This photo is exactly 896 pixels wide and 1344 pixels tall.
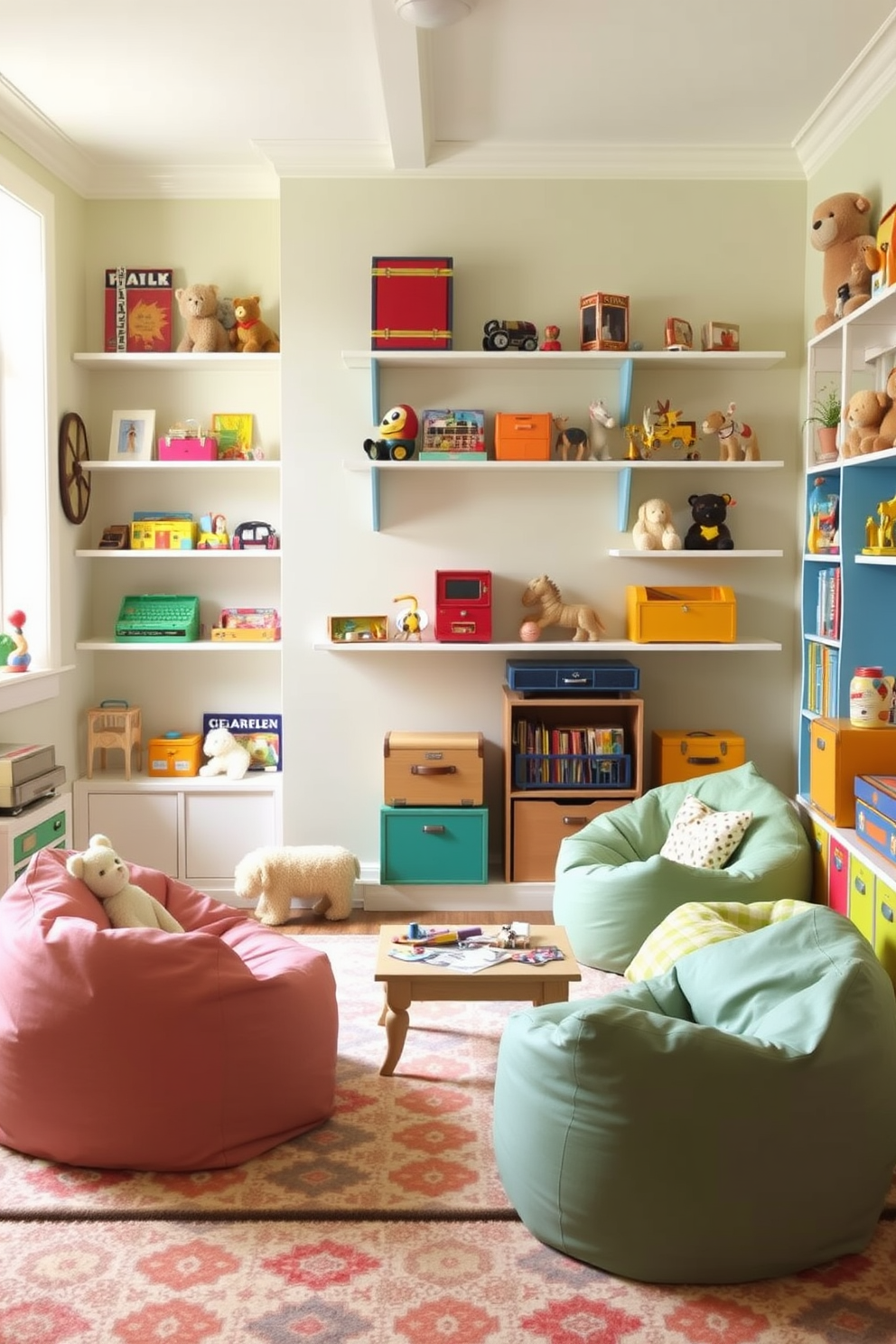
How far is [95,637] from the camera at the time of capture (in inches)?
192

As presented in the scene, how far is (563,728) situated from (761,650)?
0.82 meters

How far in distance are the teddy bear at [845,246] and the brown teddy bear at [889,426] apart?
1.17 ft

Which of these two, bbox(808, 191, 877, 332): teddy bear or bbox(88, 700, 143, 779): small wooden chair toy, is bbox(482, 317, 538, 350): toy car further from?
bbox(88, 700, 143, 779): small wooden chair toy

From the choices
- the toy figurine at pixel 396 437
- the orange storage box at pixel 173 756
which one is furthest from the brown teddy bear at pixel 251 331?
the orange storage box at pixel 173 756

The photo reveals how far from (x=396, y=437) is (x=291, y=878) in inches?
64.5

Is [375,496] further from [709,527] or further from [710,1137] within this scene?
[710,1137]

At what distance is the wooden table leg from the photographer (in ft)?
9.56

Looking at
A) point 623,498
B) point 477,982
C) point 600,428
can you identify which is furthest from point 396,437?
point 477,982

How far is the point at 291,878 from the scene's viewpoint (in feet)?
14.1

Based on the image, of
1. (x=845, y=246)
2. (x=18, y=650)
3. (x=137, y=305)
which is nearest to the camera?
(x=845, y=246)

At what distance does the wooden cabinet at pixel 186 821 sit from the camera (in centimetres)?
461

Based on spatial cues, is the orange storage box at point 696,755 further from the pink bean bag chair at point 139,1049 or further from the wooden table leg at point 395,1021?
the pink bean bag chair at point 139,1049

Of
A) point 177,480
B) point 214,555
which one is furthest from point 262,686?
point 177,480

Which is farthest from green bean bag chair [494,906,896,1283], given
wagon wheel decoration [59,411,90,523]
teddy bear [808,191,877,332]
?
→ wagon wheel decoration [59,411,90,523]
